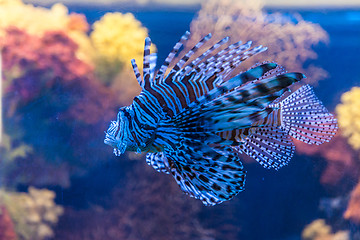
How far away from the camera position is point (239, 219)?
8.05 ft

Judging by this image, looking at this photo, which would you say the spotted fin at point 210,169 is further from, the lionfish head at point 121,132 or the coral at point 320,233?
the coral at point 320,233

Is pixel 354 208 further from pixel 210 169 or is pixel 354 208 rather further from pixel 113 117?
pixel 113 117

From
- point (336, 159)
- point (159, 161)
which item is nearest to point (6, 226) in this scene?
point (159, 161)

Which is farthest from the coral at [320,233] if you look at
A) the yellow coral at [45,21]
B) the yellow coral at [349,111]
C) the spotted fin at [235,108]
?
the yellow coral at [45,21]

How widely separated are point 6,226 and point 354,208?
9.13 ft

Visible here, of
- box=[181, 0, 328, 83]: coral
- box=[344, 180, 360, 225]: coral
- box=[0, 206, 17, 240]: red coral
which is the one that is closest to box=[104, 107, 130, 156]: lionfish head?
box=[181, 0, 328, 83]: coral

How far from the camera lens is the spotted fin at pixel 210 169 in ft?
4.40

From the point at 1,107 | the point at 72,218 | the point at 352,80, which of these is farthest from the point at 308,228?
the point at 1,107

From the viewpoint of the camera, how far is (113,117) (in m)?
2.35

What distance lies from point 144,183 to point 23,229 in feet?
3.50

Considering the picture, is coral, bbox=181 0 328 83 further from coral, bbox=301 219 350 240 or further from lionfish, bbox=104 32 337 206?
coral, bbox=301 219 350 240

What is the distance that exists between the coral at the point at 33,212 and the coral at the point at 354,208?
2282 mm

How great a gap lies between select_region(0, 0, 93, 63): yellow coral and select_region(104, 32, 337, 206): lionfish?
36.0 inches

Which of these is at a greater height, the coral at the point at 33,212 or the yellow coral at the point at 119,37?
the yellow coral at the point at 119,37
